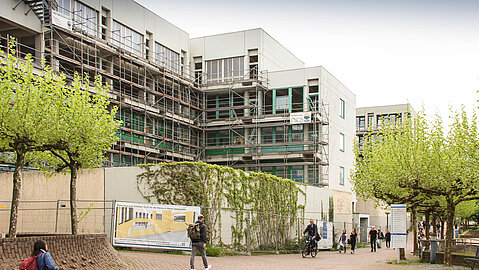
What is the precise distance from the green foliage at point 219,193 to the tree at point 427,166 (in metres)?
5.58

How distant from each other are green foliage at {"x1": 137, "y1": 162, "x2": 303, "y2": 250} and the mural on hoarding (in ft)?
7.43

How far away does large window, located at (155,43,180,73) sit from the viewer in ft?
149

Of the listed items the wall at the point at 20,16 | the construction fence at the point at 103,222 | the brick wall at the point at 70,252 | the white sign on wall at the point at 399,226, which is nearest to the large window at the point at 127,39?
the wall at the point at 20,16

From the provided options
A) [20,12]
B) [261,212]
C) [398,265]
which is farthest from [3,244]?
[20,12]

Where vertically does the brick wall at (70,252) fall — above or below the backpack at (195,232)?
below

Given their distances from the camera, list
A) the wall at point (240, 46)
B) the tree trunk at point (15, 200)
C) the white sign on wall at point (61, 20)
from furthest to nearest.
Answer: the wall at point (240, 46) → the white sign on wall at point (61, 20) → the tree trunk at point (15, 200)

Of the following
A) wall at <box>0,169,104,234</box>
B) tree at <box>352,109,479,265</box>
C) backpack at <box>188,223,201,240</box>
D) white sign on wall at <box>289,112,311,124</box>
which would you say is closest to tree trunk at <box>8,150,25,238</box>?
backpack at <box>188,223,201,240</box>

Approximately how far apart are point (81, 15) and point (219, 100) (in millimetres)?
17444

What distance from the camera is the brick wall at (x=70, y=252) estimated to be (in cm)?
1262

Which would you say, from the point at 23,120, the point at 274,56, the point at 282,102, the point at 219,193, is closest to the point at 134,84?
the point at 282,102

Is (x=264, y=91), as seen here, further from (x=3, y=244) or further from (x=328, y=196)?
(x=3, y=244)

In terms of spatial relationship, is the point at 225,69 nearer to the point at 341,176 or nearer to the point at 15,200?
the point at 341,176

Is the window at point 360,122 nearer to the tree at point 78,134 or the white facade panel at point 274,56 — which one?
the white facade panel at point 274,56

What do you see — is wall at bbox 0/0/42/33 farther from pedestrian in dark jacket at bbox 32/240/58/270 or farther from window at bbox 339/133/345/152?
window at bbox 339/133/345/152
